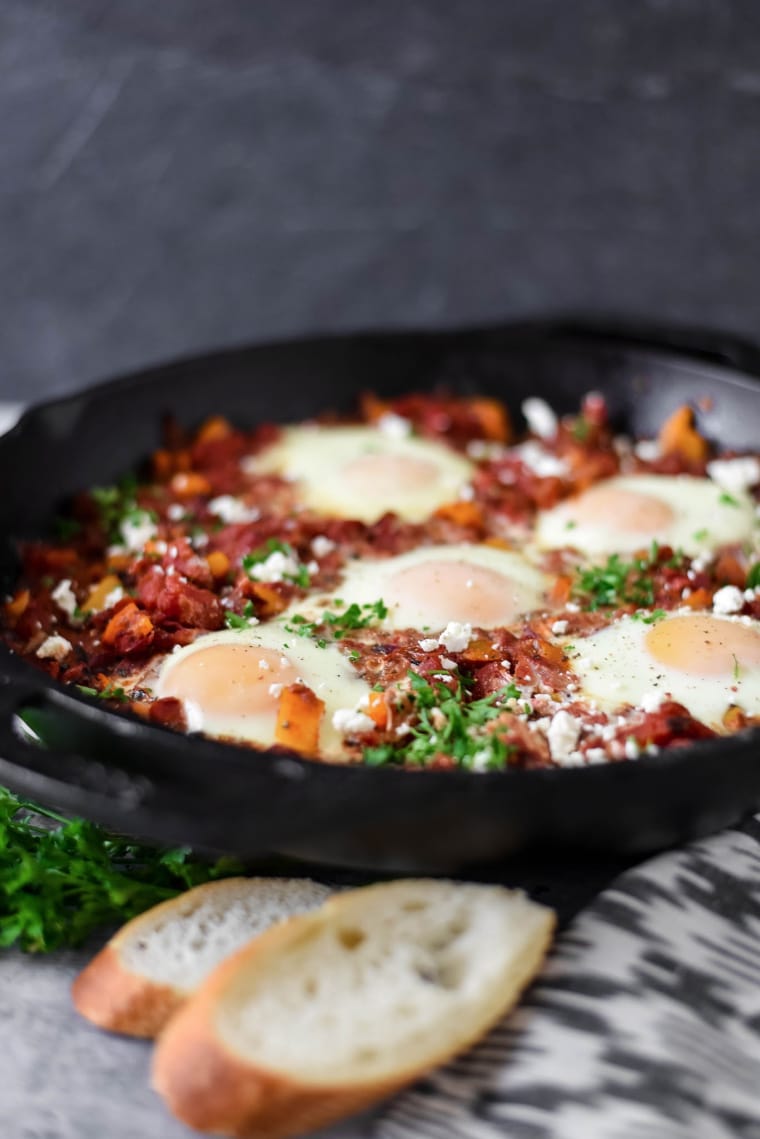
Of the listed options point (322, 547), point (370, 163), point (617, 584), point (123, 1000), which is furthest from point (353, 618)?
point (370, 163)

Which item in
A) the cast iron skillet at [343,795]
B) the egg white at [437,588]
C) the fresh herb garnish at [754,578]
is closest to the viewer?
the cast iron skillet at [343,795]

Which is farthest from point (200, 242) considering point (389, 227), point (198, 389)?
point (198, 389)

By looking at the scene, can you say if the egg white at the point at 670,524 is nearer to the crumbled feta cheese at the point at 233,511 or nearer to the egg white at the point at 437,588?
the egg white at the point at 437,588

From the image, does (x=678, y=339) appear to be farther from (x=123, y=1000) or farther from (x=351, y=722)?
(x=123, y=1000)

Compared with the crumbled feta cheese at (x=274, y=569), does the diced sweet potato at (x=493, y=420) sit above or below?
below

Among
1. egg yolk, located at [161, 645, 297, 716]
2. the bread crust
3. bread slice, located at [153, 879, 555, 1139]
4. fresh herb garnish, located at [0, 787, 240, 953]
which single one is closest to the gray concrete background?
egg yolk, located at [161, 645, 297, 716]

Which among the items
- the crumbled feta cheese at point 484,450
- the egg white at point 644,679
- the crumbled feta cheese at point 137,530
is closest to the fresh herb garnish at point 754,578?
the egg white at point 644,679

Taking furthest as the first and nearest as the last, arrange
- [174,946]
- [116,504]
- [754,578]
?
[116,504]
[754,578]
[174,946]
